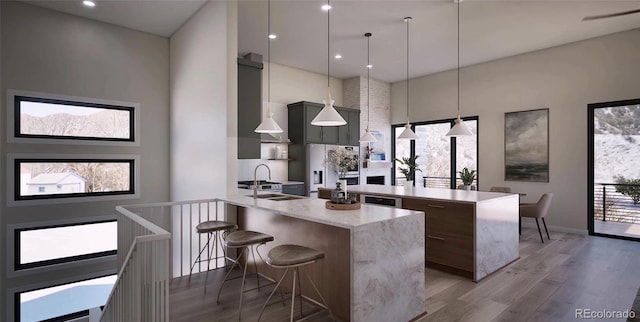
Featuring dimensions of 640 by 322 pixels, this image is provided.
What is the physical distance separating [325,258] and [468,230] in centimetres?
172

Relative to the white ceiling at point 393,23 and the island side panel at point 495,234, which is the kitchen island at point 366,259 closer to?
the island side panel at point 495,234

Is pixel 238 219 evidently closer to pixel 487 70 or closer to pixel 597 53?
pixel 487 70

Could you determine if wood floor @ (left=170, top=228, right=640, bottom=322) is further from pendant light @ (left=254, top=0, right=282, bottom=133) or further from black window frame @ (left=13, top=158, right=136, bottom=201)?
black window frame @ (left=13, top=158, right=136, bottom=201)

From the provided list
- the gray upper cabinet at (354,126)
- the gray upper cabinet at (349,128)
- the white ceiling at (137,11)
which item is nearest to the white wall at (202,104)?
the white ceiling at (137,11)

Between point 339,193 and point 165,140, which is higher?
Result: point 165,140

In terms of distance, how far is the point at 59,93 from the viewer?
4.51m

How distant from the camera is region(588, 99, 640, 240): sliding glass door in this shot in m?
5.15

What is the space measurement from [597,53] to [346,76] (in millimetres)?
4652

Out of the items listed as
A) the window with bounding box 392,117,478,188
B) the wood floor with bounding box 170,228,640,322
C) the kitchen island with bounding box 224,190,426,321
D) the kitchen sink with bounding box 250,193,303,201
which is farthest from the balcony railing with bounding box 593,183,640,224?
the kitchen sink with bounding box 250,193,303,201

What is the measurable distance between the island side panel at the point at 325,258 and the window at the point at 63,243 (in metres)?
3.02

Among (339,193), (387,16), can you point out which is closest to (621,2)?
(387,16)

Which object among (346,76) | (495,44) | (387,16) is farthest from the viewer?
(346,76)

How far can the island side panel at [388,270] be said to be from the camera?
7.36ft

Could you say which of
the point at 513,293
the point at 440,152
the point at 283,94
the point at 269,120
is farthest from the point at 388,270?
the point at 440,152
